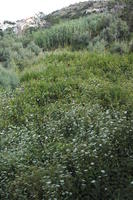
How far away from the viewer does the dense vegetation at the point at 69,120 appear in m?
5.58

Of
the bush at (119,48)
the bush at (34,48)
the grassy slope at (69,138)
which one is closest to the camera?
the grassy slope at (69,138)

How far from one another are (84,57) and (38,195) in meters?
8.54

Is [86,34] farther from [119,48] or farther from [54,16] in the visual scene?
[54,16]

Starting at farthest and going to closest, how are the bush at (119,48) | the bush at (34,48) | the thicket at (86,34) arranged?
1. the bush at (34,48)
2. the thicket at (86,34)
3. the bush at (119,48)

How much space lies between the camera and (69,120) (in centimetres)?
788

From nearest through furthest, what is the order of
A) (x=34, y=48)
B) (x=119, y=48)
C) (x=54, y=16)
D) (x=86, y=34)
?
(x=119, y=48) → (x=34, y=48) → (x=86, y=34) → (x=54, y=16)

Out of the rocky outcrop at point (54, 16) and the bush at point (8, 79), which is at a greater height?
the bush at point (8, 79)

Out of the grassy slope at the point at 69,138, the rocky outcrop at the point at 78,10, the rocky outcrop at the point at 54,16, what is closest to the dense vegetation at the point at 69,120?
the grassy slope at the point at 69,138

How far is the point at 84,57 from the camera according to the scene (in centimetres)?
1376

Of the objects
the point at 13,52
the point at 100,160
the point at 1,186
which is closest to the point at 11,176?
the point at 1,186

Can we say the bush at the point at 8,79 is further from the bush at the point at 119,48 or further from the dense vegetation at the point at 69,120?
the bush at the point at 119,48

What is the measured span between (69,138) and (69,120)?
2.50ft

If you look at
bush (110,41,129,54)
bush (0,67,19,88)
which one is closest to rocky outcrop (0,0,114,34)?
bush (110,41,129,54)

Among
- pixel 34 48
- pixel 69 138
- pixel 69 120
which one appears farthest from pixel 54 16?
pixel 69 138
